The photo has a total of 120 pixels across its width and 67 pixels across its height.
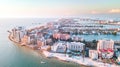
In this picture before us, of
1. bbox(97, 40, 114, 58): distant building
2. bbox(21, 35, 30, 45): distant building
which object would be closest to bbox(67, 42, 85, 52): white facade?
bbox(97, 40, 114, 58): distant building

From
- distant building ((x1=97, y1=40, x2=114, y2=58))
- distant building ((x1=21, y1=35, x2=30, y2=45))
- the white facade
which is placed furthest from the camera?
distant building ((x1=21, y1=35, x2=30, y2=45))

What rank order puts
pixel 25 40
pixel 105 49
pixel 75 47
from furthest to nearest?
pixel 25 40 → pixel 75 47 → pixel 105 49

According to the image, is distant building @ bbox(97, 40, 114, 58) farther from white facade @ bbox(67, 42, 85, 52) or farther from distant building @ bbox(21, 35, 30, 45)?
distant building @ bbox(21, 35, 30, 45)

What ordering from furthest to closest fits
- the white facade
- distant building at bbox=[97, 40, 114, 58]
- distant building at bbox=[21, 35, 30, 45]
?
distant building at bbox=[21, 35, 30, 45]
the white facade
distant building at bbox=[97, 40, 114, 58]

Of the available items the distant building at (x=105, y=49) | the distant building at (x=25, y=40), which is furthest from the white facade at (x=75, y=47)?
the distant building at (x=25, y=40)

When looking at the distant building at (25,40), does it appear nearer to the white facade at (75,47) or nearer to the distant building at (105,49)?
the white facade at (75,47)

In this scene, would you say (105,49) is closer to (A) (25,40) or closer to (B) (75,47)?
(B) (75,47)

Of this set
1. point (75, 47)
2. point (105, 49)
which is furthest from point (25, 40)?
point (105, 49)

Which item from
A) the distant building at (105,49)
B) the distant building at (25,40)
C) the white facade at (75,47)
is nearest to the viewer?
the distant building at (105,49)

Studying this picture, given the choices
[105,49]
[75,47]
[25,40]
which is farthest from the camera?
[25,40]

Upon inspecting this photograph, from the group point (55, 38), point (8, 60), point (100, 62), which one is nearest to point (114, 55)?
point (100, 62)

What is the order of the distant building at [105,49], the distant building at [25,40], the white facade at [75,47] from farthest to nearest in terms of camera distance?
the distant building at [25,40] → the white facade at [75,47] → the distant building at [105,49]
